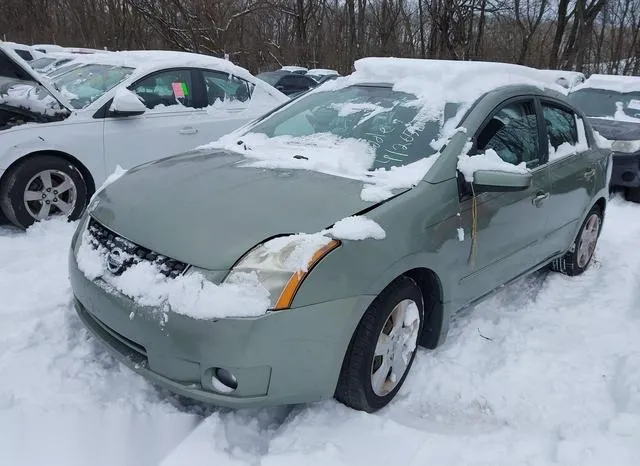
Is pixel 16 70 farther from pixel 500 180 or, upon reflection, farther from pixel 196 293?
pixel 500 180

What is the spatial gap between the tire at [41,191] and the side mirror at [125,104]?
67cm

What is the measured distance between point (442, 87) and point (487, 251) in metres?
1.08

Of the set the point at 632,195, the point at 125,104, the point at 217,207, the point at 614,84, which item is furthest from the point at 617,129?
the point at 217,207

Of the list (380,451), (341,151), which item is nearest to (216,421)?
(380,451)

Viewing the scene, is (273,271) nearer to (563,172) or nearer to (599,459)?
(599,459)

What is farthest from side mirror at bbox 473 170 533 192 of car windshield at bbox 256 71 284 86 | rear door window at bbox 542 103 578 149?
car windshield at bbox 256 71 284 86

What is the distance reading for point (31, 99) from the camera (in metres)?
5.02

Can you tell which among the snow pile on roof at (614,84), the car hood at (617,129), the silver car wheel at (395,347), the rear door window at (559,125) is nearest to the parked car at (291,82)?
the snow pile on roof at (614,84)

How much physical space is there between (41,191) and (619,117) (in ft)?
27.3

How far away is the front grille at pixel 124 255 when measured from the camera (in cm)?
245

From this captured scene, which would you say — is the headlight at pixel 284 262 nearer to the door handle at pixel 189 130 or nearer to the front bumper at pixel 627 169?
the door handle at pixel 189 130

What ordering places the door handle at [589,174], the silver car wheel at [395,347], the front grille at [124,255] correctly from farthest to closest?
the door handle at [589,174] → the silver car wheel at [395,347] → the front grille at [124,255]

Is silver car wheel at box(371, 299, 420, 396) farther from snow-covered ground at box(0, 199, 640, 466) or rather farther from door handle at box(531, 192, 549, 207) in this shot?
door handle at box(531, 192, 549, 207)

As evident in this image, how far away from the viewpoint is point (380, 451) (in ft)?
8.24
